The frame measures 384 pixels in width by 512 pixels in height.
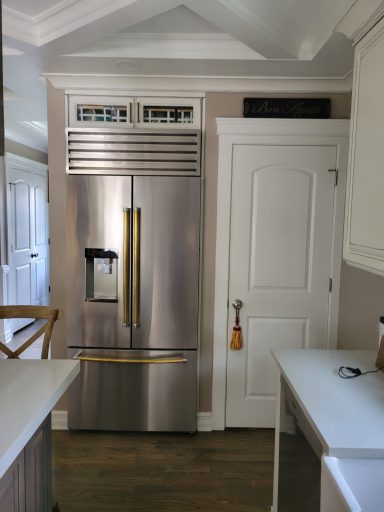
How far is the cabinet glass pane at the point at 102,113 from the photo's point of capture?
2.63 m

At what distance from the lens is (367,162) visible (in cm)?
156

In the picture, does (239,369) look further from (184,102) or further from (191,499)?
(184,102)

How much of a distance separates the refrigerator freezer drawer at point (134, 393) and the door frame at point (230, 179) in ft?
0.78

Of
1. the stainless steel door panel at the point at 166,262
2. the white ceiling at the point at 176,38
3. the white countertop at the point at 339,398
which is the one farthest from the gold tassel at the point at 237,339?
the white ceiling at the point at 176,38

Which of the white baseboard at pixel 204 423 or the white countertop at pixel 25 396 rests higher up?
the white countertop at pixel 25 396

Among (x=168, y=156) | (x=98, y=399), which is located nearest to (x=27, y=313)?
(x=98, y=399)

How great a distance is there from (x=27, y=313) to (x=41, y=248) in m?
3.88

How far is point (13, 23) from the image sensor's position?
1979 millimetres

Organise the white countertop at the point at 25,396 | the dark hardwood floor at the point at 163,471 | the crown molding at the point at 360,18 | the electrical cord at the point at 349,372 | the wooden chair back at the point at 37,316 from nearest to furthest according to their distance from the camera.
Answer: the white countertop at the point at 25,396 < the crown molding at the point at 360,18 < the electrical cord at the point at 349,372 < the wooden chair back at the point at 37,316 < the dark hardwood floor at the point at 163,471

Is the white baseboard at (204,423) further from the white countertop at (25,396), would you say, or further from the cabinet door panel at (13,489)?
the cabinet door panel at (13,489)

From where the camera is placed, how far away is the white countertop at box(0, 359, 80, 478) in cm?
105

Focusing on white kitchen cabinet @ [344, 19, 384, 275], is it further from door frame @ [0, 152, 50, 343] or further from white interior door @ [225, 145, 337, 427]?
door frame @ [0, 152, 50, 343]

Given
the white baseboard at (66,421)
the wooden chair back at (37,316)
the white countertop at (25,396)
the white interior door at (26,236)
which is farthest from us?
the white interior door at (26,236)

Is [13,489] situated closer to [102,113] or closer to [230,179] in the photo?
[230,179]
